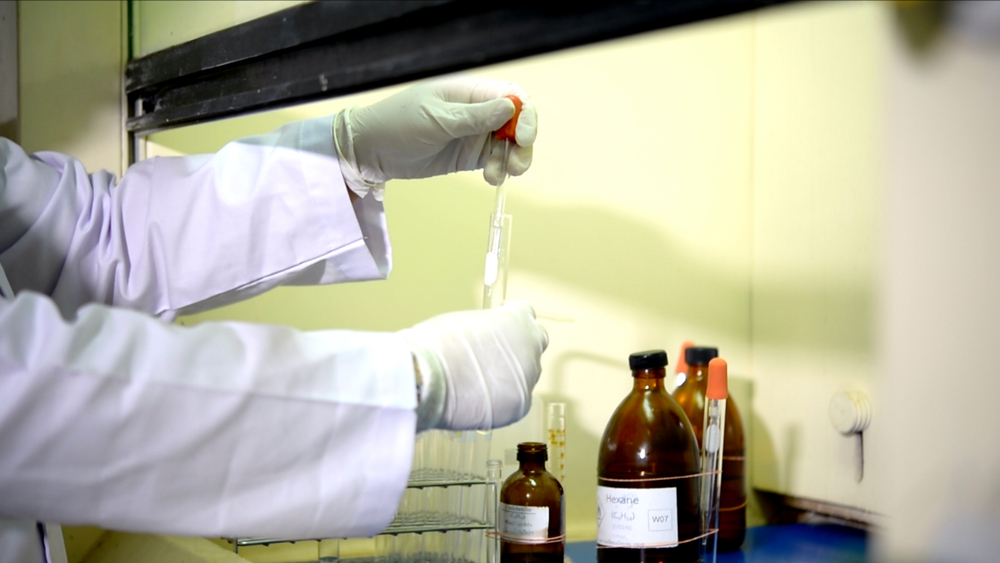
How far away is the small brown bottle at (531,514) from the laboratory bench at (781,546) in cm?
23

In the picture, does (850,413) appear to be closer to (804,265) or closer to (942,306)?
(804,265)

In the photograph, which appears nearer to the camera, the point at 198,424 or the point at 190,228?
the point at 198,424

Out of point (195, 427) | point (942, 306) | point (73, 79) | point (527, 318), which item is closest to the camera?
point (942, 306)

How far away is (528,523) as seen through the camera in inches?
39.9

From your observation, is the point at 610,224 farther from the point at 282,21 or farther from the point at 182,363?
the point at 182,363

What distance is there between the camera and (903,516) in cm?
34

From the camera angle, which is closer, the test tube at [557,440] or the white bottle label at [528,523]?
the white bottle label at [528,523]

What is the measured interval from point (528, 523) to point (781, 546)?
0.60m

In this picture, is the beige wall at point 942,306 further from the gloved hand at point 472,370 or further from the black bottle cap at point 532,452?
the black bottle cap at point 532,452

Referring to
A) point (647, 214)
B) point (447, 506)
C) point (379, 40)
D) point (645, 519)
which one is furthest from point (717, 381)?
point (379, 40)

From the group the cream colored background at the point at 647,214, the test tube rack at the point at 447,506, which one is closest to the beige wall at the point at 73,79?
the cream colored background at the point at 647,214

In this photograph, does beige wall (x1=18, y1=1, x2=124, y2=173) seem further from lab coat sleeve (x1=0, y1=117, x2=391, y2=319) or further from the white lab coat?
the white lab coat

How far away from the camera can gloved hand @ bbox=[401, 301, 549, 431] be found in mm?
719

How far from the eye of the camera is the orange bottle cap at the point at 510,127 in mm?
1070
